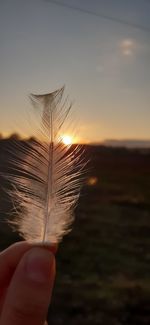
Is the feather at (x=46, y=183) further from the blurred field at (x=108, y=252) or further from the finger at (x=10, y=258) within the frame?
the blurred field at (x=108, y=252)

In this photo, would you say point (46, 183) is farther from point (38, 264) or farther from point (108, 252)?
point (108, 252)

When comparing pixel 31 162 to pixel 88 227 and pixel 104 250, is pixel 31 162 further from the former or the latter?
pixel 88 227

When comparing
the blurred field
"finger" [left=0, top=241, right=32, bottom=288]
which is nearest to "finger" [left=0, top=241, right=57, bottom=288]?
"finger" [left=0, top=241, right=32, bottom=288]

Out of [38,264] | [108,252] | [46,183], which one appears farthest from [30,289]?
[108,252]

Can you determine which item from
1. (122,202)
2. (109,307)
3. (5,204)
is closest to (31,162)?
(5,204)

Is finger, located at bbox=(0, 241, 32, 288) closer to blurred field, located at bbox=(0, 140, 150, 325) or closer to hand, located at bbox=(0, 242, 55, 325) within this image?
hand, located at bbox=(0, 242, 55, 325)

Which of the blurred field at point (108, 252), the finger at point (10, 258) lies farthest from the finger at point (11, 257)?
the blurred field at point (108, 252)
